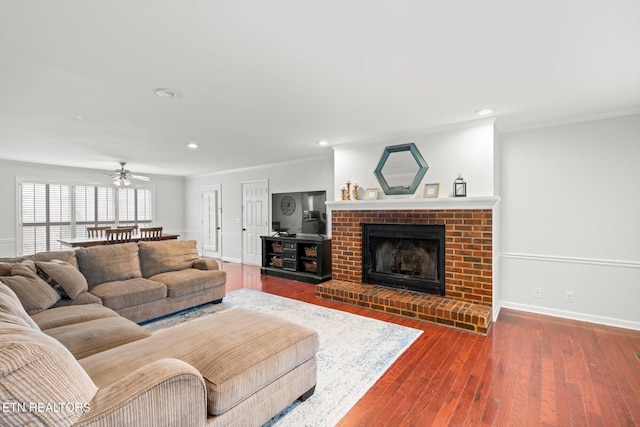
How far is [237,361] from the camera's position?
1.58m

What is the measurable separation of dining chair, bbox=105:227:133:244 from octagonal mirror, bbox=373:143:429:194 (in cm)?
435

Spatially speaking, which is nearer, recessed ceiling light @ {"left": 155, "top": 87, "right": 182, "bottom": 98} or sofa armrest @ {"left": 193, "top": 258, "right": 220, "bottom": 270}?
recessed ceiling light @ {"left": 155, "top": 87, "right": 182, "bottom": 98}

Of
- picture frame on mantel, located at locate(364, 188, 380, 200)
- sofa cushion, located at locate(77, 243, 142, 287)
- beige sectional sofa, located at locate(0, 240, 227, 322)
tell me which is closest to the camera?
beige sectional sofa, located at locate(0, 240, 227, 322)

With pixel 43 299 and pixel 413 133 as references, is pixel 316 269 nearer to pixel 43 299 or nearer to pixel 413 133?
pixel 413 133

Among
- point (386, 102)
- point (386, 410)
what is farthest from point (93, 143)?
point (386, 410)

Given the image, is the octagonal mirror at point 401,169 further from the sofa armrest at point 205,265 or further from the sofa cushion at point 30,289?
the sofa cushion at point 30,289

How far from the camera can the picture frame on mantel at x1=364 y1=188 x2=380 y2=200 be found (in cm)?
439

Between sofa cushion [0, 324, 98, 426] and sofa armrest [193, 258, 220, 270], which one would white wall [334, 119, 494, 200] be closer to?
sofa armrest [193, 258, 220, 270]

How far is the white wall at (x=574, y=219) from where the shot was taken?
323cm

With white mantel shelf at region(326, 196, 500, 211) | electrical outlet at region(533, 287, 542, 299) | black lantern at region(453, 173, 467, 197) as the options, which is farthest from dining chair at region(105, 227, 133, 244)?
electrical outlet at region(533, 287, 542, 299)

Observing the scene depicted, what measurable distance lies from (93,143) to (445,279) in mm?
5367

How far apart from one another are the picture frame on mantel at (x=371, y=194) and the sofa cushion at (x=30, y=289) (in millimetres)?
3665

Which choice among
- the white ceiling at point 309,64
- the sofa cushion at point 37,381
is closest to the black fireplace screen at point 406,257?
the white ceiling at point 309,64

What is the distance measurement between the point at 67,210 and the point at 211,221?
10.1 ft
